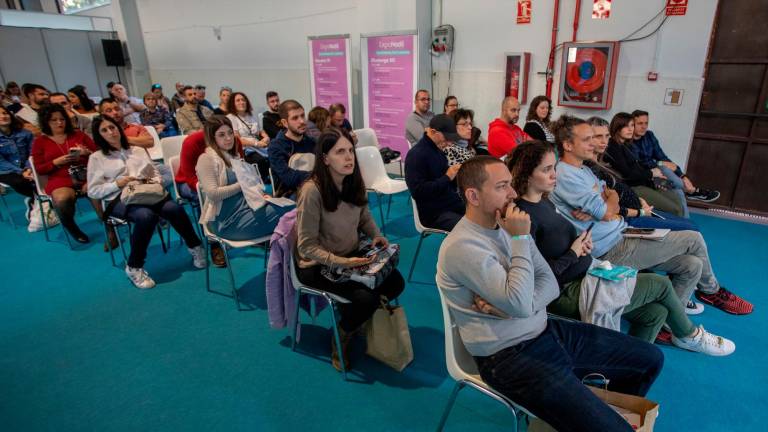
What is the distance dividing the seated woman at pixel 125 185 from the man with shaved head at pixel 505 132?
9.33ft

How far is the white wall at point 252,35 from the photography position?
21.8ft

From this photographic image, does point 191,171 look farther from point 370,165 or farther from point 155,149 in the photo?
point 155,149

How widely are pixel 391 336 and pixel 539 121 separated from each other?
120 inches

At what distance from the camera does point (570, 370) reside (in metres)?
1.49

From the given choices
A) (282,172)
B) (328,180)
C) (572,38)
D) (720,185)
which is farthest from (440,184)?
(720,185)

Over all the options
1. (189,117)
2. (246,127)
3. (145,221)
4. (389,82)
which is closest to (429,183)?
(145,221)

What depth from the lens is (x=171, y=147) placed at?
164 inches

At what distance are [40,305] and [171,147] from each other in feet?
5.81

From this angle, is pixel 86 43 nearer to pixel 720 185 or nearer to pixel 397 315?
pixel 397 315

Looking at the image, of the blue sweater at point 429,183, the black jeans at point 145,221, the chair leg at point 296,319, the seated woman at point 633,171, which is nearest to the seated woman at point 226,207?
the black jeans at point 145,221

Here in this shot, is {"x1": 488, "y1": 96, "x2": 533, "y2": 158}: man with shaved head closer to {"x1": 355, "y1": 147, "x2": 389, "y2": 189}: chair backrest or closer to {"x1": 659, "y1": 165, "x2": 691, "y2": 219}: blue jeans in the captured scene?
{"x1": 355, "y1": 147, "x2": 389, "y2": 189}: chair backrest

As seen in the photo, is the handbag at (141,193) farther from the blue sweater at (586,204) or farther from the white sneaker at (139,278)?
the blue sweater at (586,204)

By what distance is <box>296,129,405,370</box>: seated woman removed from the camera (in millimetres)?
2158

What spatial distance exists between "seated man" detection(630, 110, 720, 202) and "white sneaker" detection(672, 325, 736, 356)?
1.89m
